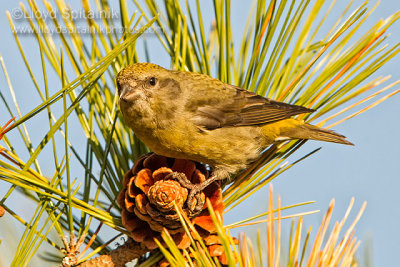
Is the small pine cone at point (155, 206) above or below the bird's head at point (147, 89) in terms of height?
below

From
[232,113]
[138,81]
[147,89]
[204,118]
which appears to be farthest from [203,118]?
[138,81]

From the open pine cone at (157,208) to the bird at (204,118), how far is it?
13.3 inches

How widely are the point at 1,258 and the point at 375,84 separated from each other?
1621mm

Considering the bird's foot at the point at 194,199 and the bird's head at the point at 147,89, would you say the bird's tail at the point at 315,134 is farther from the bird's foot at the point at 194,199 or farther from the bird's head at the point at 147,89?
the bird's foot at the point at 194,199

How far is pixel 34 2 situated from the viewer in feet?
5.64

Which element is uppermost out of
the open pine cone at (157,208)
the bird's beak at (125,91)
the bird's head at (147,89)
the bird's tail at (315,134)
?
the bird's head at (147,89)

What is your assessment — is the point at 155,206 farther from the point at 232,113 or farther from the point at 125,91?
the point at 232,113

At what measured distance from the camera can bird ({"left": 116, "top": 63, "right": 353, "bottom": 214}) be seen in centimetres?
226

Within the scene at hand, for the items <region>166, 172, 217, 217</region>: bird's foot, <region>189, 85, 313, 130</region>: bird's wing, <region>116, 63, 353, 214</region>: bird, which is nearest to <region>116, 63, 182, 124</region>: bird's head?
<region>116, 63, 353, 214</region>: bird

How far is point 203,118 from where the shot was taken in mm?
2736

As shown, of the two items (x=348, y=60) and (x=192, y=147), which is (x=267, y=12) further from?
(x=192, y=147)

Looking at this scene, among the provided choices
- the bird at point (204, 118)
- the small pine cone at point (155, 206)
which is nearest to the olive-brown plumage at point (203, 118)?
the bird at point (204, 118)

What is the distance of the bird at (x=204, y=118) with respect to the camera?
226 cm

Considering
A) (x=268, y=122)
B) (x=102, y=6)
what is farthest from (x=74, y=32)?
(x=268, y=122)
